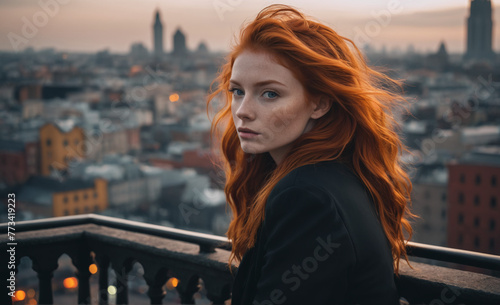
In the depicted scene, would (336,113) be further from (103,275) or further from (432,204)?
(432,204)

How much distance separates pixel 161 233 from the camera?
1347mm

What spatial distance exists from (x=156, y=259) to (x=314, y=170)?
692mm

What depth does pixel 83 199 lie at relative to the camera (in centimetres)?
2594

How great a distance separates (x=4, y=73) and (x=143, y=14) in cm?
2101

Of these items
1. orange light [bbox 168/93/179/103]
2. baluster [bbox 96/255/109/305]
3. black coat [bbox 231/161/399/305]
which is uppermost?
black coat [bbox 231/161/399/305]

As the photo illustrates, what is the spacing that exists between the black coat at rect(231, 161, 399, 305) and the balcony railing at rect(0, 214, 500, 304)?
224 millimetres


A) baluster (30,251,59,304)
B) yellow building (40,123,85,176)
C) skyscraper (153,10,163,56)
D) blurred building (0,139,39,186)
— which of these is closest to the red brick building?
baluster (30,251,59,304)

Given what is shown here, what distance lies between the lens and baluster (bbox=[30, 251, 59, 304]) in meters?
1.47

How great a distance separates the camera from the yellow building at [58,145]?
1053 inches

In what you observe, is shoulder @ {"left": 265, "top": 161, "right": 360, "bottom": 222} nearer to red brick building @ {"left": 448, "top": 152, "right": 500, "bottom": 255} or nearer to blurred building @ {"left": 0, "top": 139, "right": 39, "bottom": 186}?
red brick building @ {"left": 448, "top": 152, "right": 500, "bottom": 255}

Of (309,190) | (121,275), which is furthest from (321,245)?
(121,275)

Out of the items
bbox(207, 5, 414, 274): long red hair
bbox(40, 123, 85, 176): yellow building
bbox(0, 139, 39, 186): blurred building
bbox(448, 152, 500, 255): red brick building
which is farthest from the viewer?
bbox(40, 123, 85, 176): yellow building

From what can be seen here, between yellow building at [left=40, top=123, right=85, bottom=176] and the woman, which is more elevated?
the woman

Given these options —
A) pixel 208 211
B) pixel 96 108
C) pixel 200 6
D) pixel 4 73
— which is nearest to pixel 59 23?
pixel 4 73
